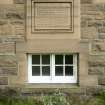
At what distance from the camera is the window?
28.7 feet

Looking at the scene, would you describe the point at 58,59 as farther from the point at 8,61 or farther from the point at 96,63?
the point at 8,61

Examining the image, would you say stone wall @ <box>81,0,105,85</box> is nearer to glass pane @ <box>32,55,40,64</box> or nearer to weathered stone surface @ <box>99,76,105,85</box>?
weathered stone surface @ <box>99,76,105,85</box>

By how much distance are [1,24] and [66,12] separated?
1373mm

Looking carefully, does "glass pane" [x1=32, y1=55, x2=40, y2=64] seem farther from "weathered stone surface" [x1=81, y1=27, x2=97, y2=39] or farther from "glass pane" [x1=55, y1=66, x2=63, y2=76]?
"weathered stone surface" [x1=81, y1=27, x2=97, y2=39]

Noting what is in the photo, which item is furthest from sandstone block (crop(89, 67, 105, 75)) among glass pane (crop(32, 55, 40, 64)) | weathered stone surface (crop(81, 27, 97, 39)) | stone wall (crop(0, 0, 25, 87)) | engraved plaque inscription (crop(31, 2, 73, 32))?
stone wall (crop(0, 0, 25, 87))

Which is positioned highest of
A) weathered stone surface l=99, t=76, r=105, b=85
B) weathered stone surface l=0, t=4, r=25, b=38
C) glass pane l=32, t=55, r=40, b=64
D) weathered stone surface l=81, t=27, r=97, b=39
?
weathered stone surface l=0, t=4, r=25, b=38

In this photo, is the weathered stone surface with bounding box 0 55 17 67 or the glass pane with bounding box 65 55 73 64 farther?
the glass pane with bounding box 65 55 73 64

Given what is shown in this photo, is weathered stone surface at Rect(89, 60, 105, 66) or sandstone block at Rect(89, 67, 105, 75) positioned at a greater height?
weathered stone surface at Rect(89, 60, 105, 66)

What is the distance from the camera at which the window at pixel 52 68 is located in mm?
8734

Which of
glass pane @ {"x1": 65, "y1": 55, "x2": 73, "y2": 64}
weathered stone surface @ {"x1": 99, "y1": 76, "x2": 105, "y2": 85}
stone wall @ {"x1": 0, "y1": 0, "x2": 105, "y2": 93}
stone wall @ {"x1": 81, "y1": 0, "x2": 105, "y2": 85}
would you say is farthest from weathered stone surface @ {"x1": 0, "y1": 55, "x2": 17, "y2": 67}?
weathered stone surface @ {"x1": 99, "y1": 76, "x2": 105, "y2": 85}

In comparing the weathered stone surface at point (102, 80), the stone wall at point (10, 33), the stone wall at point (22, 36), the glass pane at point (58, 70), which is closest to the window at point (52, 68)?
the glass pane at point (58, 70)

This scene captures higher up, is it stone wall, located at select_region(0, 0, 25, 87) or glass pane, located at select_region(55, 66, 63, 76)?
stone wall, located at select_region(0, 0, 25, 87)

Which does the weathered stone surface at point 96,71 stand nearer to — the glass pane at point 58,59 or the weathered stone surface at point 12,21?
the glass pane at point 58,59

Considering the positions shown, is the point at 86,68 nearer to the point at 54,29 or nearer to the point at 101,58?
the point at 101,58
